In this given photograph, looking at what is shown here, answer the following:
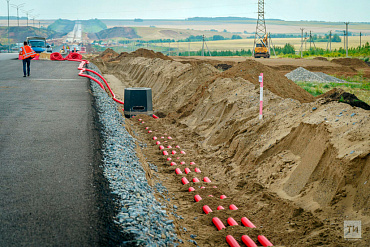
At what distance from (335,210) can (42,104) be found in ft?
37.1

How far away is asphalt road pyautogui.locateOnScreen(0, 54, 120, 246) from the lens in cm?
518

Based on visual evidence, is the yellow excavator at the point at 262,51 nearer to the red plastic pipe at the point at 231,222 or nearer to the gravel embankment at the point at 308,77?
the gravel embankment at the point at 308,77

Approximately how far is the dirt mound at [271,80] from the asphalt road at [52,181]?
21.4 ft

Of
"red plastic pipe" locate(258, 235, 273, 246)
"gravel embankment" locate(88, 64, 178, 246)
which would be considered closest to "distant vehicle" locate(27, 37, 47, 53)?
"gravel embankment" locate(88, 64, 178, 246)

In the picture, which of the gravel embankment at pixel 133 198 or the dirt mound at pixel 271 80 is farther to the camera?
the dirt mound at pixel 271 80

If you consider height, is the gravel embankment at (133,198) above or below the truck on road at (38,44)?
below

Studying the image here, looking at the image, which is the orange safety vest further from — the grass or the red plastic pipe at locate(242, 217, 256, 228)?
the red plastic pipe at locate(242, 217, 256, 228)

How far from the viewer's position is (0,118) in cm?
1200

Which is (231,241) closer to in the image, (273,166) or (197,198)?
(197,198)

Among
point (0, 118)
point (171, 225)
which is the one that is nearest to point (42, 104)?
point (0, 118)

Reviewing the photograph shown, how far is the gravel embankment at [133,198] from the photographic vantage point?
5.39 m

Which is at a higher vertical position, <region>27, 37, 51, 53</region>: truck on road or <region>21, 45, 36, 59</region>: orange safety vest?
<region>27, 37, 51, 53</region>: truck on road

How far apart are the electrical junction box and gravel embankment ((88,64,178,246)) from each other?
643cm

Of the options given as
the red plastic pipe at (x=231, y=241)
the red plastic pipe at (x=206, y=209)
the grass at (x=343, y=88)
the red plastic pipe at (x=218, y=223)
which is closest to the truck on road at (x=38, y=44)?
the grass at (x=343, y=88)
